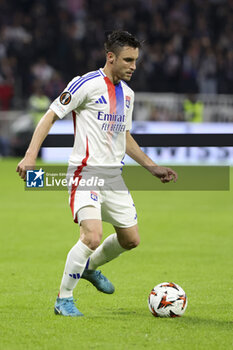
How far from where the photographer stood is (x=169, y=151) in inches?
717

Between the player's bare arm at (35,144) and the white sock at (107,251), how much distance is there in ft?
3.54

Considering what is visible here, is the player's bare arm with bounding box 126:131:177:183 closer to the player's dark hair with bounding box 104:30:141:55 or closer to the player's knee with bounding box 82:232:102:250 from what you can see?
the player's dark hair with bounding box 104:30:141:55

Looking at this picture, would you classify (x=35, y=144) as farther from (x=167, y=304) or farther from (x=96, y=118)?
(x=167, y=304)

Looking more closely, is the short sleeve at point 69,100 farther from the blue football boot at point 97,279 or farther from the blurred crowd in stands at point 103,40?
the blurred crowd in stands at point 103,40

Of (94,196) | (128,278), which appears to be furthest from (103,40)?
(94,196)

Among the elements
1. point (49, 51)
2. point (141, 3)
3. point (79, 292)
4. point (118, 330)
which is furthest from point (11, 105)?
point (118, 330)

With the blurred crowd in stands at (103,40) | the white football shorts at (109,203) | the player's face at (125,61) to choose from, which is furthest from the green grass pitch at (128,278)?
the blurred crowd in stands at (103,40)

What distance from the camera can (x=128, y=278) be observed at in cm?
689

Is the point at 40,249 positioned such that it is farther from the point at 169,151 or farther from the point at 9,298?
the point at 169,151

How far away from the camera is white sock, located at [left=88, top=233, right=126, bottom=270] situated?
226 inches

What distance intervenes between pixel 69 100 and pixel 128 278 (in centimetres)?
229

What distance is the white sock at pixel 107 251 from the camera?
5.74 m

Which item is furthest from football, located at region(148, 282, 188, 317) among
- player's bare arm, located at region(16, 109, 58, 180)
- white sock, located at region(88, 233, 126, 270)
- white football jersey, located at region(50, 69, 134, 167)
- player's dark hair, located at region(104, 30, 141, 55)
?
player's dark hair, located at region(104, 30, 141, 55)

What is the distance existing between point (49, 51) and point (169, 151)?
599cm
